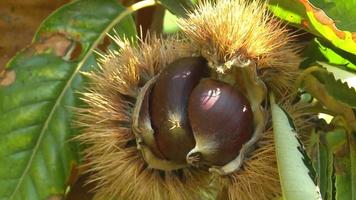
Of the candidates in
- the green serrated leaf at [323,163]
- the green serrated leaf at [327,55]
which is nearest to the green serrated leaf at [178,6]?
the green serrated leaf at [327,55]

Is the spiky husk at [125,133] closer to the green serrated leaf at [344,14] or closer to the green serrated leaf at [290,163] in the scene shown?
the green serrated leaf at [290,163]

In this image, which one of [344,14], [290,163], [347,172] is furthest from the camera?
[344,14]

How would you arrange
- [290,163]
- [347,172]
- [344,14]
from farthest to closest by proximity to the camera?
[344,14] → [347,172] → [290,163]

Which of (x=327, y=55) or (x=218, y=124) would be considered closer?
(x=218, y=124)

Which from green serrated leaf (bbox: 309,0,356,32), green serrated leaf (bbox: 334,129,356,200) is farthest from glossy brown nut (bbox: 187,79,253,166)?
green serrated leaf (bbox: 309,0,356,32)

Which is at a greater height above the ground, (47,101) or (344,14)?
(344,14)

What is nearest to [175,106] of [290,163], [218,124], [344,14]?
[218,124]

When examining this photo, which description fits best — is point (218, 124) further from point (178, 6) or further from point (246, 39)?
point (178, 6)
